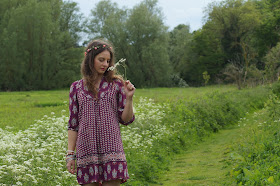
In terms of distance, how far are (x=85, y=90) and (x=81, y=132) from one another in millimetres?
402

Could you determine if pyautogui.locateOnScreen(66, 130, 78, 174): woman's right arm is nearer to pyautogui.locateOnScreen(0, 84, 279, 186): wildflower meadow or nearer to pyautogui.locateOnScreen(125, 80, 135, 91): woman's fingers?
pyautogui.locateOnScreen(125, 80, 135, 91): woman's fingers

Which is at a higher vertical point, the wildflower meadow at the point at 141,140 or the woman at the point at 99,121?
the woman at the point at 99,121

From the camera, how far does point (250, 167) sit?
235 inches

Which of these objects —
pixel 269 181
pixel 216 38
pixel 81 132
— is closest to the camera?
pixel 81 132

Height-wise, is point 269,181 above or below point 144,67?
below

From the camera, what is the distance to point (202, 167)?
8398 mm

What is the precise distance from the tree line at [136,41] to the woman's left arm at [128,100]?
3727cm

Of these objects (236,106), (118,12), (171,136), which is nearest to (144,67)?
(118,12)

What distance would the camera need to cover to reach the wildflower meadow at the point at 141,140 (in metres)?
5.22

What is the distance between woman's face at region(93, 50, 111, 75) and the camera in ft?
11.6

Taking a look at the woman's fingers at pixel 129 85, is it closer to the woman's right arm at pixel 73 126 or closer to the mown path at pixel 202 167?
the woman's right arm at pixel 73 126

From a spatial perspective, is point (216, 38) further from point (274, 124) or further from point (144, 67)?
point (274, 124)

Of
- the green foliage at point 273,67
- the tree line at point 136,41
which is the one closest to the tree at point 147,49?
the tree line at point 136,41

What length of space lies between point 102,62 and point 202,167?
5.53 m
